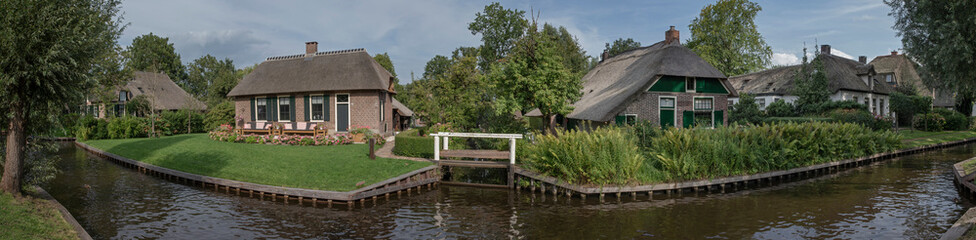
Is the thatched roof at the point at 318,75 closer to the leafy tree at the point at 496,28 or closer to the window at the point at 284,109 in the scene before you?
the window at the point at 284,109

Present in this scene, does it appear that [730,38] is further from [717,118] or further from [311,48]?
[311,48]

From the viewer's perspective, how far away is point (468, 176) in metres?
17.4

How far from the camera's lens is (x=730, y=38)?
4666cm

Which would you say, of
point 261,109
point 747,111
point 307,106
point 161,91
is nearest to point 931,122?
point 747,111

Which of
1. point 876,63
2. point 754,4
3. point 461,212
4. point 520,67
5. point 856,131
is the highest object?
point 754,4

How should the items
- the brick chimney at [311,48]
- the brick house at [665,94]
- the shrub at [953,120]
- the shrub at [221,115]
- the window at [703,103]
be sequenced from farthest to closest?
the shrub at [221,115], the shrub at [953,120], the brick chimney at [311,48], the window at [703,103], the brick house at [665,94]

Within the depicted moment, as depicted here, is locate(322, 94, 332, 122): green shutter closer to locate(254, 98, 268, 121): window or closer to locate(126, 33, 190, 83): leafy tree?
locate(254, 98, 268, 121): window

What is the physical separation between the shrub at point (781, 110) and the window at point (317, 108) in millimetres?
31974

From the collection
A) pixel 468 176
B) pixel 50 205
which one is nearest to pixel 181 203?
pixel 50 205

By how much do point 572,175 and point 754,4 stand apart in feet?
134

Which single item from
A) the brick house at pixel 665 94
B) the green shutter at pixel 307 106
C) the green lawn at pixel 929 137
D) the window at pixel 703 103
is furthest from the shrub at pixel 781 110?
the green shutter at pixel 307 106

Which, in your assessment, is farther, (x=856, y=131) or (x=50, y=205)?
(x=856, y=131)

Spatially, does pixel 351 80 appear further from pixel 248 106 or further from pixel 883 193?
pixel 883 193

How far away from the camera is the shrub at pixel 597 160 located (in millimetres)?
13695
